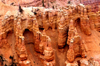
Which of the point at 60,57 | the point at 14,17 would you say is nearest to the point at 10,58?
the point at 14,17

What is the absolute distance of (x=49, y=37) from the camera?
2809cm

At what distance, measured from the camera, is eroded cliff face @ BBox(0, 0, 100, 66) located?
973 inches

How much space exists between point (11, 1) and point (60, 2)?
1104 cm

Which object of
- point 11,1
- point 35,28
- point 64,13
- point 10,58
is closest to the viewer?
point 10,58

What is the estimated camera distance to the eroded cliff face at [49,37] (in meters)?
24.7

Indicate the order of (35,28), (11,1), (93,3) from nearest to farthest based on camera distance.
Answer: (35,28)
(93,3)
(11,1)

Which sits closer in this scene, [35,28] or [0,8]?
[35,28]

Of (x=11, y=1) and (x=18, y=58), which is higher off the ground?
(x=11, y=1)

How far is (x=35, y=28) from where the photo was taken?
26.5 metres

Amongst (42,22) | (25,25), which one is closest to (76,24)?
(42,22)

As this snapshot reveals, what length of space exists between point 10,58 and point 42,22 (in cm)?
857

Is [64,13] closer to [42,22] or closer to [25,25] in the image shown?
[42,22]

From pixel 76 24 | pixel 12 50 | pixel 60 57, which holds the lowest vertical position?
pixel 60 57

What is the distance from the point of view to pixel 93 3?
33.9 metres
